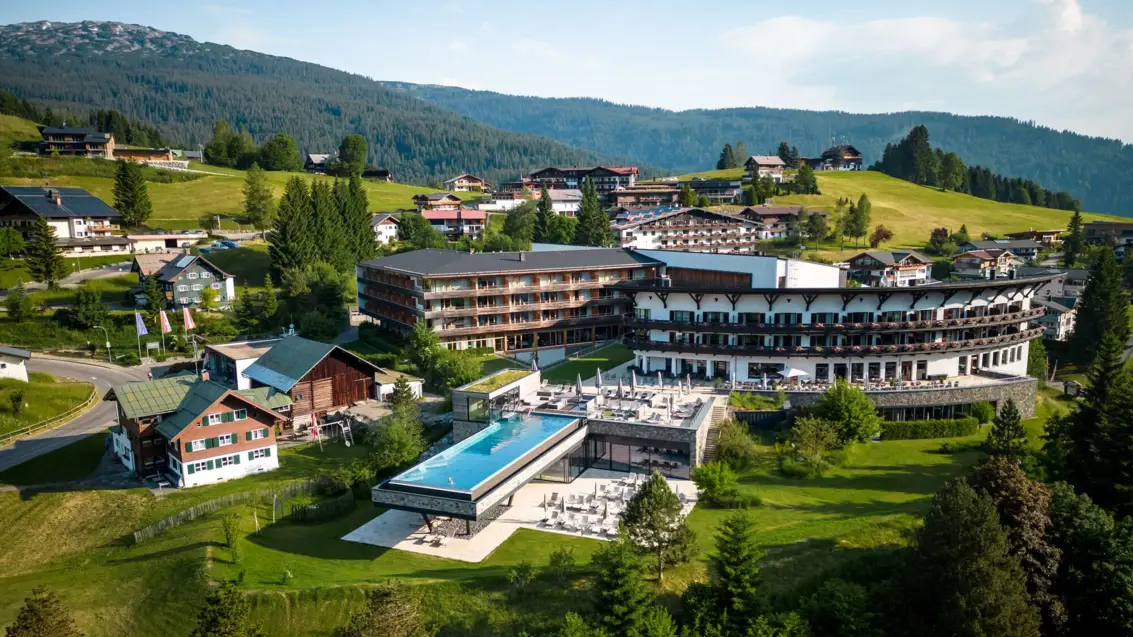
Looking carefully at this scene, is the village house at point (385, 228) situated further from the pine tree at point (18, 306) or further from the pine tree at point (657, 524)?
the pine tree at point (657, 524)

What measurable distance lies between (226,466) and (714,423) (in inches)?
1288

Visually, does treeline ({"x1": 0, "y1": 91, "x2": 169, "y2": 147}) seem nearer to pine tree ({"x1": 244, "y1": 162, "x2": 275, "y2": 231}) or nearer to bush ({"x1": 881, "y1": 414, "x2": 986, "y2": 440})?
pine tree ({"x1": 244, "y1": 162, "x2": 275, "y2": 231})

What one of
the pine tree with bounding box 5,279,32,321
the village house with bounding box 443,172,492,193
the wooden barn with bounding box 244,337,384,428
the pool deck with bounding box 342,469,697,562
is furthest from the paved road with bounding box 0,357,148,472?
the village house with bounding box 443,172,492,193

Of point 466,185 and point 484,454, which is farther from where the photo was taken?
point 466,185

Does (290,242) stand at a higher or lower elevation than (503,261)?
higher

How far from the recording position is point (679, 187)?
162375 millimetres

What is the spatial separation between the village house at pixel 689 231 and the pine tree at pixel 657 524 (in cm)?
9168

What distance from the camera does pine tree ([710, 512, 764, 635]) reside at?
29.9m

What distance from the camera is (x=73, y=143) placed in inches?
5817

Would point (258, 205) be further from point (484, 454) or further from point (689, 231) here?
point (484, 454)

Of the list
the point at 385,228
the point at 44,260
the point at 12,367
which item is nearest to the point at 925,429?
the point at 12,367

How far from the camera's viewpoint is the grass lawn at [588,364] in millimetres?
64250

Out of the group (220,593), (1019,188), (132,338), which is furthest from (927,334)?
(1019,188)

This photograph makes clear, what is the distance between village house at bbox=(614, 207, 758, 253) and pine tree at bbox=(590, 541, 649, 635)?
9643 centimetres
